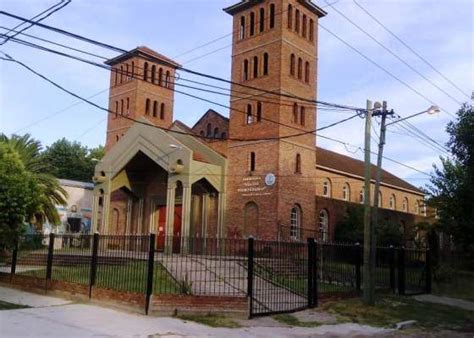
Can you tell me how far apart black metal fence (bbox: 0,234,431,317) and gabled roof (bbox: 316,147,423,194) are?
18745 millimetres

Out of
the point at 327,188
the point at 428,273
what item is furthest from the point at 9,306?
the point at 327,188

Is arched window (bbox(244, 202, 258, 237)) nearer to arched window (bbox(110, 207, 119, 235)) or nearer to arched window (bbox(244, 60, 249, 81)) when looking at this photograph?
arched window (bbox(244, 60, 249, 81))

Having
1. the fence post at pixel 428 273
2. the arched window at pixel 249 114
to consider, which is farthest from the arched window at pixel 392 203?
the fence post at pixel 428 273

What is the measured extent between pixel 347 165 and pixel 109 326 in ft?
116

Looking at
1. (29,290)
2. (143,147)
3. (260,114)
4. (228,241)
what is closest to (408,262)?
(228,241)

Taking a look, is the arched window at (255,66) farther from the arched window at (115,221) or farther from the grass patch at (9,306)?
the grass patch at (9,306)

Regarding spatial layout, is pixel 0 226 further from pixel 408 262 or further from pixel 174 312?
pixel 408 262

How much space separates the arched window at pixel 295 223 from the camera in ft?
102

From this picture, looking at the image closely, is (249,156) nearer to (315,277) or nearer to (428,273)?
(428,273)

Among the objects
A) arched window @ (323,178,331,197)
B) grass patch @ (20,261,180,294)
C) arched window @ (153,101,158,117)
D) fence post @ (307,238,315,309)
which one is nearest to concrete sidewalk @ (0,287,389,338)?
grass patch @ (20,261,180,294)

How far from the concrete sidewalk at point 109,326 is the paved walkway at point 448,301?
24.7 ft

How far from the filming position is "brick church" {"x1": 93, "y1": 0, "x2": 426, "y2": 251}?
3072cm

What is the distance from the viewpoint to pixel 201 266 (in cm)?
1653

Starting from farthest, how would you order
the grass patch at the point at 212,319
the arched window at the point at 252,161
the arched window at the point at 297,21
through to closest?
the arched window at the point at 297,21 → the arched window at the point at 252,161 → the grass patch at the point at 212,319
